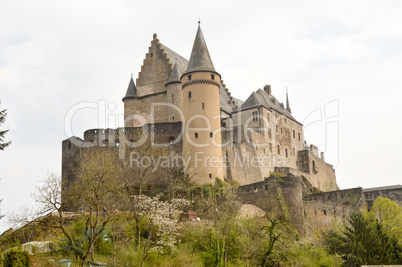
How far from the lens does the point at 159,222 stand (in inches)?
1134

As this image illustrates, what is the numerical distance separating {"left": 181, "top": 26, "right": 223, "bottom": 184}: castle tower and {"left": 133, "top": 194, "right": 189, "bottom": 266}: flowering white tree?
10533 mm

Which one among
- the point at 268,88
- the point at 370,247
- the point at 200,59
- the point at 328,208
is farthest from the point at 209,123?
the point at 268,88

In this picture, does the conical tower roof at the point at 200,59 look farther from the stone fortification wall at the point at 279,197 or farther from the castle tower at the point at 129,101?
the stone fortification wall at the point at 279,197

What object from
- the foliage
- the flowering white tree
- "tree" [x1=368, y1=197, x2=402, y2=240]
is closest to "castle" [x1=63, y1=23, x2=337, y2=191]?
the flowering white tree

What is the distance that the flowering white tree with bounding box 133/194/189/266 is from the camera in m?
28.2

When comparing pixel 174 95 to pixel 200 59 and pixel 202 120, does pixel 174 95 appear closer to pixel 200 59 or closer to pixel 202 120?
pixel 200 59

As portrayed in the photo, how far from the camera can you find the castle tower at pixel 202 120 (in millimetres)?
41750

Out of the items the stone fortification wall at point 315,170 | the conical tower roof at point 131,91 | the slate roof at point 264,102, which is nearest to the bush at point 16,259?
the conical tower roof at point 131,91

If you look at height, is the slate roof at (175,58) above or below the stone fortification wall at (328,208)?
above

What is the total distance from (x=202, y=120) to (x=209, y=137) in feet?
4.88

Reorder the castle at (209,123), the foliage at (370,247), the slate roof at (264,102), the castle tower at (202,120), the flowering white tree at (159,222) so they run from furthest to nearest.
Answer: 1. the slate roof at (264,102)
2. the castle at (209,123)
3. the castle tower at (202,120)
4. the foliage at (370,247)
5. the flowering white tree at (159,222)

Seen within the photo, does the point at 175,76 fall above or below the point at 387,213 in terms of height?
above

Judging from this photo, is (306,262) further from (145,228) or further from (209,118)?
(209,118)

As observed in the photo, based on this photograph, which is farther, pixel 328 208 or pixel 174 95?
pixel 174 95
